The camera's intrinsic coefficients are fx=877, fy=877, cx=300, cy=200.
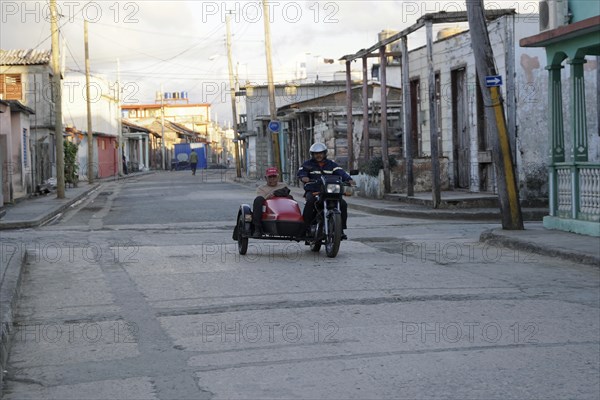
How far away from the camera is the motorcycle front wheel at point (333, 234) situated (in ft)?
38.3

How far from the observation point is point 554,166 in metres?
15.5

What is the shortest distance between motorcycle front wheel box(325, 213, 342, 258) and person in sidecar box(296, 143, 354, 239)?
30cm

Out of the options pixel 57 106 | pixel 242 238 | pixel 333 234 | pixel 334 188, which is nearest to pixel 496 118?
pixel 334 188

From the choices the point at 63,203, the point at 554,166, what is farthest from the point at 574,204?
the point at 63,203

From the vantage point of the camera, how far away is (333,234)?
11.8m

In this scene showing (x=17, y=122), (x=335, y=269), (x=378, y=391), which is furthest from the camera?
(x=17, y=122)

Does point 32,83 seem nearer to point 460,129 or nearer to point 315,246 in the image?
point 460,129

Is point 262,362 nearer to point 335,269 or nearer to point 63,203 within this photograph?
point 335,269

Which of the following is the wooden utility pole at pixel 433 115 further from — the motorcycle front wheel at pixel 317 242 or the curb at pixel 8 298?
the curb at pixel 8 298

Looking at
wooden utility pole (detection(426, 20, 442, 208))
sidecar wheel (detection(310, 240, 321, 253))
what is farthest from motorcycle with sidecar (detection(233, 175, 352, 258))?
wooden utility pole (detection(426, 20, 442, 208))

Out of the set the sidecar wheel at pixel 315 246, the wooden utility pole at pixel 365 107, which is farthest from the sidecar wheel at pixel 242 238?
the wooden utility pole at pixel 365 107

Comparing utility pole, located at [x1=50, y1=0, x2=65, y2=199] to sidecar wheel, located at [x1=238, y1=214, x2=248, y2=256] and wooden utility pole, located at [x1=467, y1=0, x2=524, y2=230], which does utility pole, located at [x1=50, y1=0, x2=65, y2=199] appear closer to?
wooden utility pole, located at [x1=467, y1=0, x2=524, y2=230]

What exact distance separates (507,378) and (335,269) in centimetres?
514

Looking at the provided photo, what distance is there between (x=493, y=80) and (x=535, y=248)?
3.23 meters
